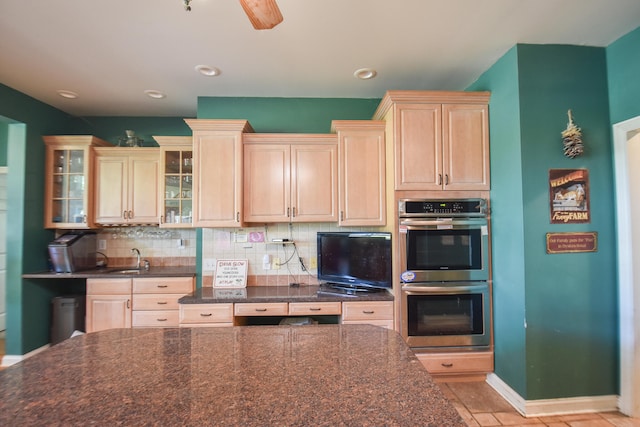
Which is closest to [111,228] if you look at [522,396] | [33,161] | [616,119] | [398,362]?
[33,161]

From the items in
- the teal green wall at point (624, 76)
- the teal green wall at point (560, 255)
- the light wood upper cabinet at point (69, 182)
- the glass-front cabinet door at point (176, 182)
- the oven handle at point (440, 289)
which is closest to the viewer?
the teal green wall at point (624, 76)

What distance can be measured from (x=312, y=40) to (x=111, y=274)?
301 centimetres

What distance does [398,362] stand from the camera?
3.42ft

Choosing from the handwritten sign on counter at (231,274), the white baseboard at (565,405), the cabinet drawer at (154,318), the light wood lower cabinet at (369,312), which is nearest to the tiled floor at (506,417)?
the white baseboard at (565,405)

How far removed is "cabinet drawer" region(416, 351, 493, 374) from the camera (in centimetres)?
231

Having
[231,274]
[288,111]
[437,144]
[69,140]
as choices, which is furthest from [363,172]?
[69,140]

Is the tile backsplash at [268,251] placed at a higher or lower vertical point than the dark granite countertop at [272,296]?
higher

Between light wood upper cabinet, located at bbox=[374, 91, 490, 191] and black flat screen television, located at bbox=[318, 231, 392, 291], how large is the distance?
0.57 metres

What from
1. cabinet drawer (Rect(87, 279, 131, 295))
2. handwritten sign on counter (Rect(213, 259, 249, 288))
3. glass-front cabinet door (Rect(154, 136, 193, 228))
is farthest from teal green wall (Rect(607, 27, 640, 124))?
cabinet drawer (Rect(87, 279, 131, 295))

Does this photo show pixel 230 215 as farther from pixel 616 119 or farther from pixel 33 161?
pixel 616 119

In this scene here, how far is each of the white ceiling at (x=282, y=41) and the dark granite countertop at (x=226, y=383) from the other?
6.38 feet

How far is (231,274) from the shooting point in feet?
9.34

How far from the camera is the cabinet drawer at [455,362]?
91.0 inches

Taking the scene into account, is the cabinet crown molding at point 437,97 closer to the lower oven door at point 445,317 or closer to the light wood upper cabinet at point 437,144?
the light wood upper cabinet at point 437,144
